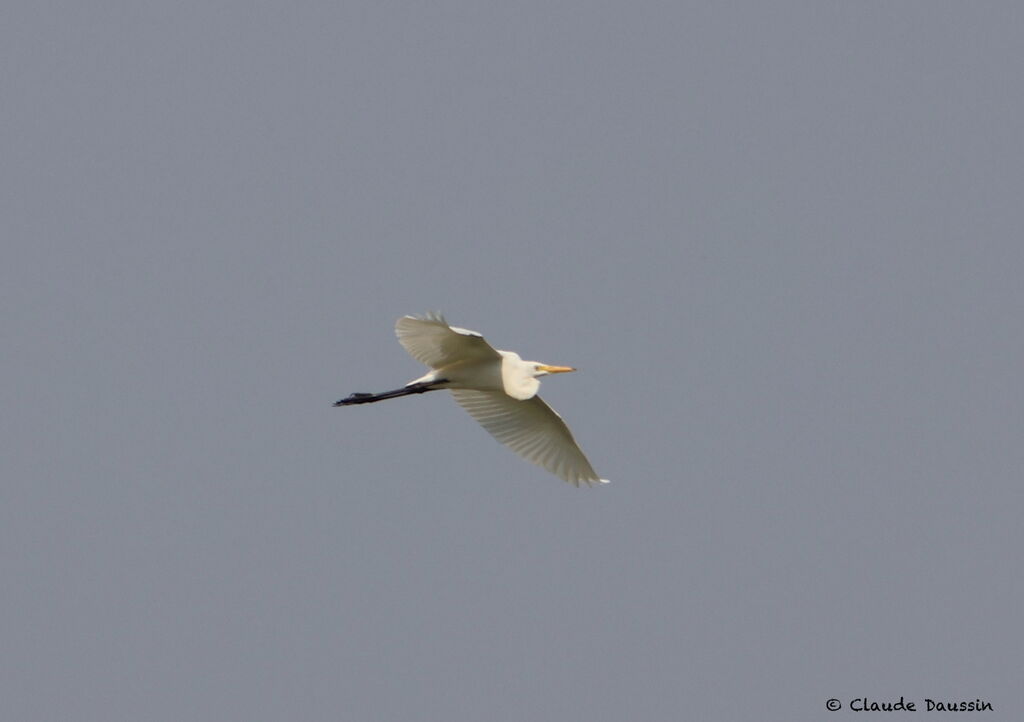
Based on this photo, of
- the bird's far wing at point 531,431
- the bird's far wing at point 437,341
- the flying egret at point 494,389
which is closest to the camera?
the bird's far wing at point 437,341

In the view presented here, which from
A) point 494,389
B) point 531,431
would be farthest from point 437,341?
point 531,431

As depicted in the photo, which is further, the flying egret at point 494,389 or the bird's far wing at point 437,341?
the flying egret at point 494,389

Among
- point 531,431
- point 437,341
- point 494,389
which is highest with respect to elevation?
point 437,341

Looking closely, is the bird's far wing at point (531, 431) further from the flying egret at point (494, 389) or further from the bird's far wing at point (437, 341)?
the bird's far wing at point (437, 341)

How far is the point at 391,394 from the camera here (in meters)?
13.7

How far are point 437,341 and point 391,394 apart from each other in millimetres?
1246

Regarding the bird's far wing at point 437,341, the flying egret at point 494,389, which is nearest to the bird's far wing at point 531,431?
the flying egret at point 494,389

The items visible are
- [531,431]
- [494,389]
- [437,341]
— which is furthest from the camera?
[531,431]

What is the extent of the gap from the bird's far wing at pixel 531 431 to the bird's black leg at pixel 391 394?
0.45m

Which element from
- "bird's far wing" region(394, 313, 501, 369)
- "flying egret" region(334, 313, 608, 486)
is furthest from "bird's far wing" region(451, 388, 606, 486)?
"bird's far wing" region(394, 313, 501, 369)

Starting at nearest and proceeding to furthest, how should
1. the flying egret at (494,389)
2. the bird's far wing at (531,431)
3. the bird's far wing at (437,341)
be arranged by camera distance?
the bird's far wing at (437,341) < the flying egret at (494,389) < the bird's far wing at (531,431)

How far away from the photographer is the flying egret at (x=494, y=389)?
12578mm

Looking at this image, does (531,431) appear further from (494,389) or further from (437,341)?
(437,341)

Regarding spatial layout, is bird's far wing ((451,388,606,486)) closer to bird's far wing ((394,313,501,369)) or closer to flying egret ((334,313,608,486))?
flying egret ((334,313,608,486))
